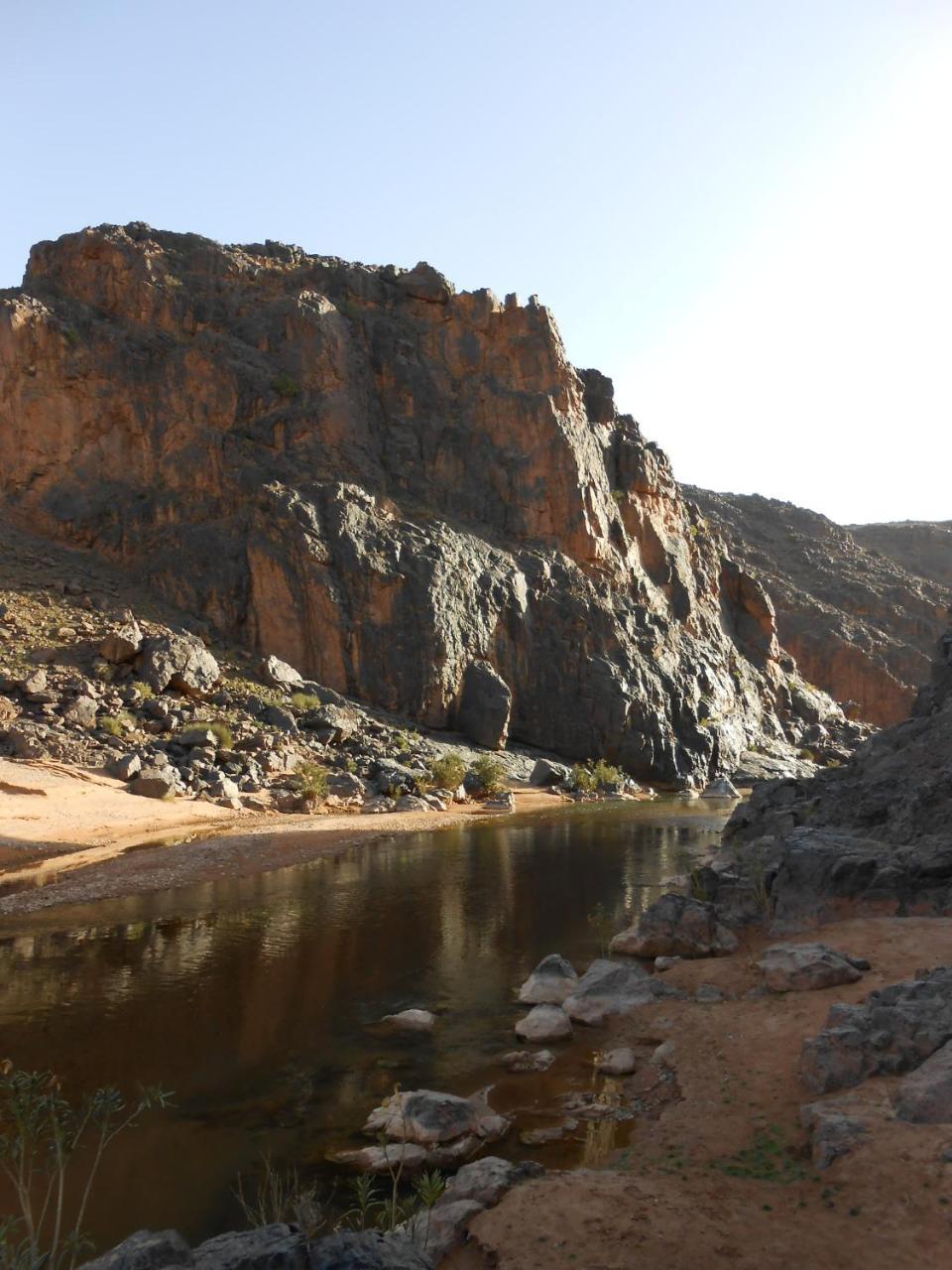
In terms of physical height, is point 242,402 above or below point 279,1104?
above

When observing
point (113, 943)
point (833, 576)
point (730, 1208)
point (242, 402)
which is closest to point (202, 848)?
point (113, 943)

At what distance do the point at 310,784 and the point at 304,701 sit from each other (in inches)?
403

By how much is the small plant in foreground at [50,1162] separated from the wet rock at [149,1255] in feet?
0.73

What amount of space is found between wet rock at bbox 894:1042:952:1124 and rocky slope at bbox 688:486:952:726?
72.7m

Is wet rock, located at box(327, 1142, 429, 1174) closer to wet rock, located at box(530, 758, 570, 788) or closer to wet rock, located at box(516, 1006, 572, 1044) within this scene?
wet rock, located at box(516, 1006, 572, 1044)

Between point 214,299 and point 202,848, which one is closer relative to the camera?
point 202,848

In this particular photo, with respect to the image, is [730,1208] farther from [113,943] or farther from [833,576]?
[833,576]

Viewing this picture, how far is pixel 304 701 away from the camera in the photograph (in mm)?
46844

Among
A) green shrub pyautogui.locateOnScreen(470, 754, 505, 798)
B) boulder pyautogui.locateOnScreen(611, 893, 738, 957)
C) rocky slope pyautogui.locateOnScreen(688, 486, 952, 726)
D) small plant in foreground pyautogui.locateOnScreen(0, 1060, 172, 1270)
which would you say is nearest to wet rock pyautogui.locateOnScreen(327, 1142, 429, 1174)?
small plant in foreground pyautogui.locateOnScreen(0, 1060, 172, 1270)

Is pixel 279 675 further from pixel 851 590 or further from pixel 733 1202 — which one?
pixel 851 590

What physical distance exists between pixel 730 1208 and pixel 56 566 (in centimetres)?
5220

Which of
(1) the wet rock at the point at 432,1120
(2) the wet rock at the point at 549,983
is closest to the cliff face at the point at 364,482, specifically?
(2) the wet rock at the point at 549,983

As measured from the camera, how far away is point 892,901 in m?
16.3

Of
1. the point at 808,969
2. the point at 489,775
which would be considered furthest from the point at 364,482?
the point at 808,969
